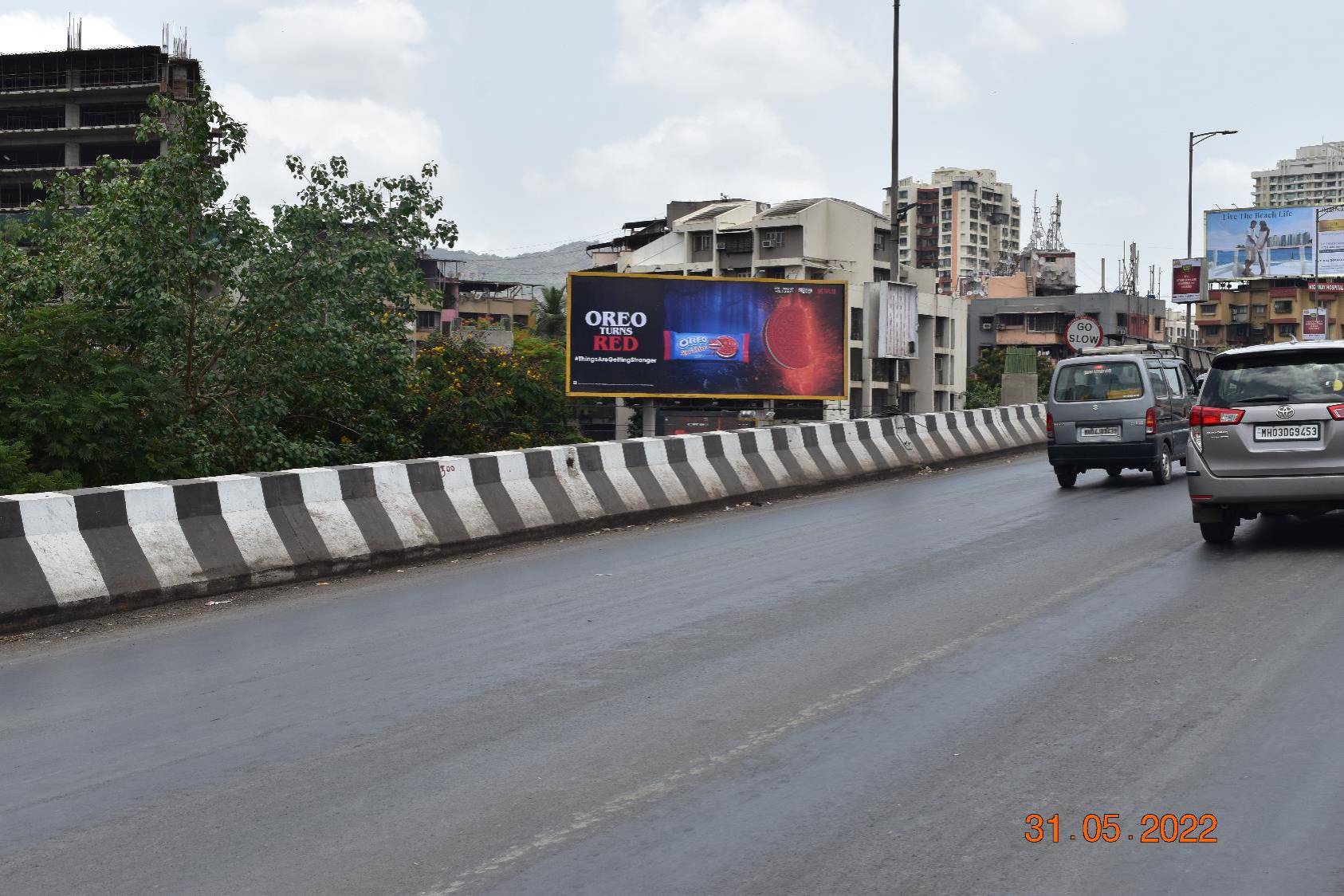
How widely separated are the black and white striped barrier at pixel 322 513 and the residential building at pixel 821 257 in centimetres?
7989

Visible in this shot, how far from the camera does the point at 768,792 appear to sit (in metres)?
5.40

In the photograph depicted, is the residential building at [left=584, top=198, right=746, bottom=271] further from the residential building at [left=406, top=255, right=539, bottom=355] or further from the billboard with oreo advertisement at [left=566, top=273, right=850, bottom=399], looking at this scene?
the billboard with oreo advertisement at [left=566, top=273, right=850, bottom=399]

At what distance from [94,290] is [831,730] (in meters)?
14.4

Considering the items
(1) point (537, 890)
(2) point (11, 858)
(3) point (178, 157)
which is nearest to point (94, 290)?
A: (3) point (178, 157)

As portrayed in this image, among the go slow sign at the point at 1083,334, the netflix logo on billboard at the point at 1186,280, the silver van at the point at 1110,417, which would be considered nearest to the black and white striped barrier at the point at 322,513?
the silver van at the point at 1110,417

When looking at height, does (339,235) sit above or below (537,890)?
above

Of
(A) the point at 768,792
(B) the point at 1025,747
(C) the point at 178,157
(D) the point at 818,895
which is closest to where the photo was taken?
(D) the point at 818,895

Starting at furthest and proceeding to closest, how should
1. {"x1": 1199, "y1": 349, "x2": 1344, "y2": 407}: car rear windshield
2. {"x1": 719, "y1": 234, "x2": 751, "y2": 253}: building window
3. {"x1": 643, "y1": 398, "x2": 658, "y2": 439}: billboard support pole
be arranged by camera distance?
{"x1": 719, "y1": 234, "x2": 751, "y2": 253}: building window < {"x1": 643, "y1": 398, "x2": 658, "y2": 439}: billboard support pole < {"x1": 1199, "y1": 349, "x2": 1344, "y2": 407}: car rear windshield

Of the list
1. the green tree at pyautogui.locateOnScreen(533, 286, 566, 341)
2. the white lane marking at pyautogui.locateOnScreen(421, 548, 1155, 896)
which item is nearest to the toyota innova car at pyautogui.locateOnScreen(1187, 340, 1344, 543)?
the white lane marking at pyautogui.locateOnScreen(421, 548, 1155, 896)

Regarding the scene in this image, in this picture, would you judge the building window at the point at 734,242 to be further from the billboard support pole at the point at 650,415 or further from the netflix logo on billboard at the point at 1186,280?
the billboard support pole at the point at 650,415

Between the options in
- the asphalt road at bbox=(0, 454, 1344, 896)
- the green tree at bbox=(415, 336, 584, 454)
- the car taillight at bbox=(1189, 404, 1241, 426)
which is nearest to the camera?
the asphalt road at bbox=(0, 454, 1344, 896)

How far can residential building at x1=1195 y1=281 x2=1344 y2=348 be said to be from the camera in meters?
143

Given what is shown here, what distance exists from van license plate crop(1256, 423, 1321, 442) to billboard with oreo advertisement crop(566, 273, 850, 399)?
2034 cm

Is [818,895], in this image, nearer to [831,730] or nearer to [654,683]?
[831,730]
